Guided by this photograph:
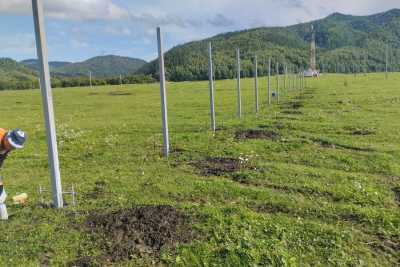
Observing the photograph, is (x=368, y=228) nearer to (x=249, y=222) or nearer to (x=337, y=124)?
(x=249, y=222)

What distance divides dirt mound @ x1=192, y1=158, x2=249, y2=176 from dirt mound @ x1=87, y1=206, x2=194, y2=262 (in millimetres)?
2598

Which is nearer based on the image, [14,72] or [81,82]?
[81,82]

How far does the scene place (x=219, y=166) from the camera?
9516 mm

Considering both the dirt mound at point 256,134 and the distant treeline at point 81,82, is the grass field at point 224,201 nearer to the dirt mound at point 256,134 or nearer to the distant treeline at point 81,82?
the dirt mound at point 256,134

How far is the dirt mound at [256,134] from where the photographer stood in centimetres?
1302

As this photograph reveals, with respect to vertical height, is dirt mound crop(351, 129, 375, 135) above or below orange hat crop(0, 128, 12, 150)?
below

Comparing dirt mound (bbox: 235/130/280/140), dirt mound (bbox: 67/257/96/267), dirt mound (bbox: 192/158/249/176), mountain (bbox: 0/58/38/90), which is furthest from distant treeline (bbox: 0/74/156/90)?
dirt mound (bbox: 67/257/96/267)

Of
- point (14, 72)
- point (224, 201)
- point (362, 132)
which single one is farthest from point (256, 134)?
point (14, 72)

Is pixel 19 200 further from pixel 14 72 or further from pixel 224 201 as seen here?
pixel 14 72

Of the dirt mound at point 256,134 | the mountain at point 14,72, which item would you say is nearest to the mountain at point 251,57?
the dirt mound at point 256,134

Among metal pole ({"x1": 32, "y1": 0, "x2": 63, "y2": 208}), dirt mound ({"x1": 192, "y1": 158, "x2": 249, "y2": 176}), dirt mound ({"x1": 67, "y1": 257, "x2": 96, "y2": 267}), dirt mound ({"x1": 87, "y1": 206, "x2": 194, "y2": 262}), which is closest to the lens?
dirt mound ({"x1": 67, "y1": 257, "x2": 96, "y2": 267})

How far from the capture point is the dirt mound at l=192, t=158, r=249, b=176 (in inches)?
355

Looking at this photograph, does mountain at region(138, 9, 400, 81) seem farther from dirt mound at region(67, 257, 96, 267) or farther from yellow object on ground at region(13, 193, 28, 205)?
dirt mound at region(67, 257, 96, 267)

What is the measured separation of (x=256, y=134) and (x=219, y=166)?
14.1 feet
